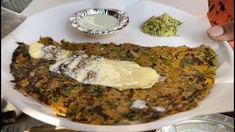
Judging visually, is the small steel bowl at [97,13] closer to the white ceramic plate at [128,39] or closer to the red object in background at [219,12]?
the white ceramic plate at [128,39]

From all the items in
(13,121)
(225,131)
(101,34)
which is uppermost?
(101,34)

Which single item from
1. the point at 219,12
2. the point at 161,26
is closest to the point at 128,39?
the point at 161,26

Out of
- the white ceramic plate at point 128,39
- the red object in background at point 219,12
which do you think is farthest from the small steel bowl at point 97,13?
the red object in background at point 219,12

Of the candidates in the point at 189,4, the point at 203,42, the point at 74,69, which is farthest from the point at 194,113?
the point at 189,4

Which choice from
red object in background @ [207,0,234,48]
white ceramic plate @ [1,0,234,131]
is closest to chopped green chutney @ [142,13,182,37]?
white ceramic plate @ [1,0,234,131]

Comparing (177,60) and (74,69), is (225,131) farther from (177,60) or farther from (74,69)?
(74,69)

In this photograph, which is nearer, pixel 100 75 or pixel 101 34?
pixel 100 75

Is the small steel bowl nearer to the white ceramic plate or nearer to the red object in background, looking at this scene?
the white ceramic plate
